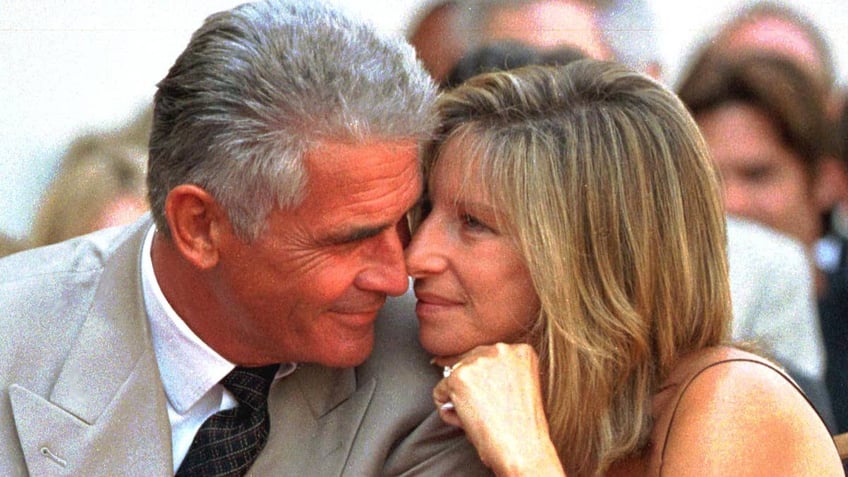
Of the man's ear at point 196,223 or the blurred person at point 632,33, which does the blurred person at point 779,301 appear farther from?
the man's ear at point 196,223

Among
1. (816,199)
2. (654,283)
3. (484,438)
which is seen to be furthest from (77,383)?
(816,199)

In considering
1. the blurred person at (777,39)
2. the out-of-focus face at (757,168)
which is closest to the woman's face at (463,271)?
the out-of-focus face at (757,168)

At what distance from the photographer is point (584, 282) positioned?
Answer: 7.78 ft

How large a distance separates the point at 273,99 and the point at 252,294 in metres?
0.35

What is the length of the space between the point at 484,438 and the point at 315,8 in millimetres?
751

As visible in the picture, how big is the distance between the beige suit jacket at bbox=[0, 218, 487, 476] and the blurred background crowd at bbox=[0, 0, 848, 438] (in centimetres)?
56

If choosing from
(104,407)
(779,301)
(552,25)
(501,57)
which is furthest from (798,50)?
(104,407)

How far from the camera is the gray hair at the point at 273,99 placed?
221 centimetres

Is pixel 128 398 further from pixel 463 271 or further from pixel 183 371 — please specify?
pixel 463 271

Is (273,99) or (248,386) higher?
(273,99)

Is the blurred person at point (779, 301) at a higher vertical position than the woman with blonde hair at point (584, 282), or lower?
lower

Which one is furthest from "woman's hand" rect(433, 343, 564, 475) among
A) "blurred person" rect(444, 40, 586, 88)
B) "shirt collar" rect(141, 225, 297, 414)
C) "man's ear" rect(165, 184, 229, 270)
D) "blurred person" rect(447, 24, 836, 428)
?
"blurred person" rect(447, 24, 836, 428)

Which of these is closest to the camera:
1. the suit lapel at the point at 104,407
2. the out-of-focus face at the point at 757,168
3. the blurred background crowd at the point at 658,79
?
the suit lapel at the point at 104,407

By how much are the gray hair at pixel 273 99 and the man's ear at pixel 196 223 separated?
0.07ft
